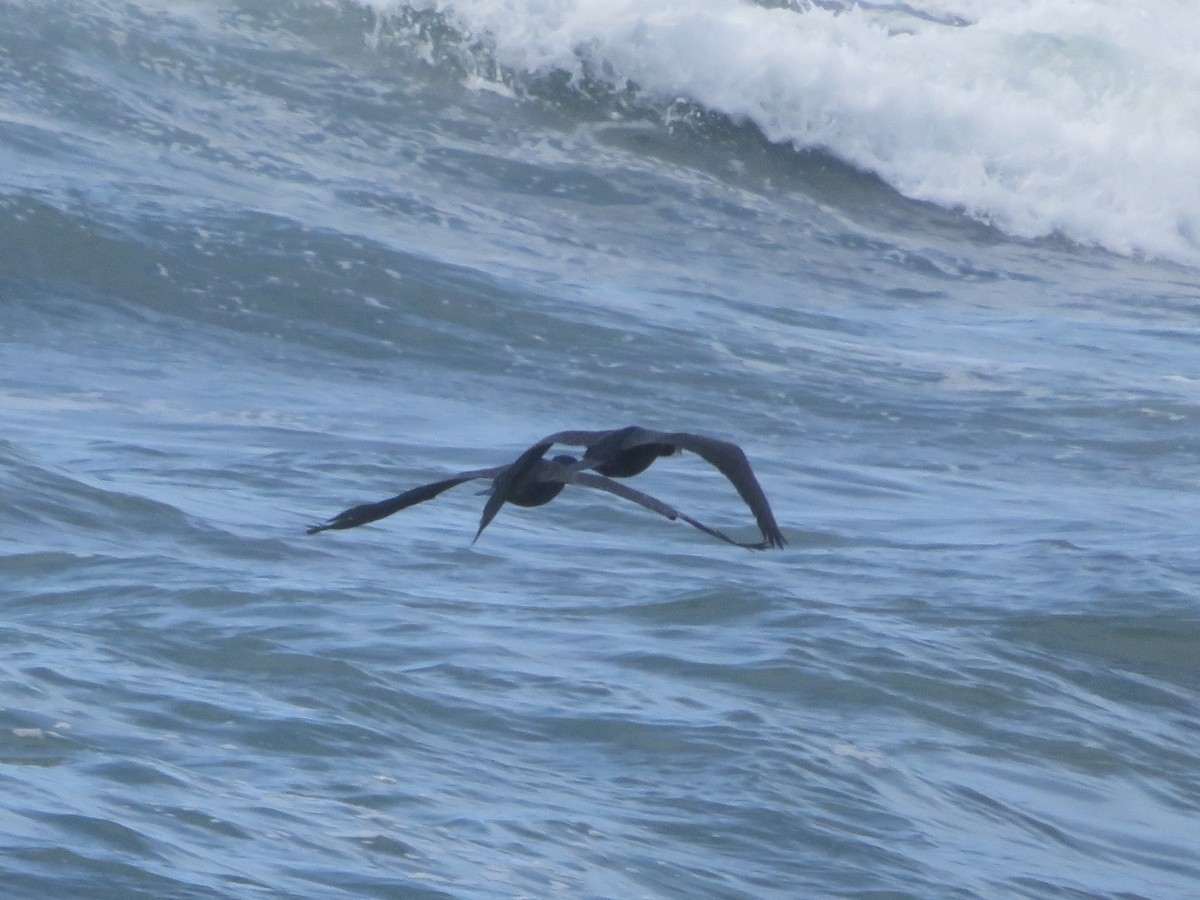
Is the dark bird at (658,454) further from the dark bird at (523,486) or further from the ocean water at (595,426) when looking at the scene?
the ocean water at (595,426)

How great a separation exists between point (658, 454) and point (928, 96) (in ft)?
38.3

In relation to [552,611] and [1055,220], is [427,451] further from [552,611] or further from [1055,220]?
[1055,220]

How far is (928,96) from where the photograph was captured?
13.0 meters

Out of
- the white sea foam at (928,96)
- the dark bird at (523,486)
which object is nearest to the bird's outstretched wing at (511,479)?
the dark bird at (523,486)

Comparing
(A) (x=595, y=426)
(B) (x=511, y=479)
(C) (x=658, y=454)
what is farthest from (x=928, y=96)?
(B) (x=511, y=479)

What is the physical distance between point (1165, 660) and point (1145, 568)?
2.36 ft

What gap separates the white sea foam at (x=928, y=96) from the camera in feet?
40.4

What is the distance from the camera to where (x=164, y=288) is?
802 centimetres

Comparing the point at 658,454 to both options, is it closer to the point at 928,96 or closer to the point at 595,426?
the point at 595,426

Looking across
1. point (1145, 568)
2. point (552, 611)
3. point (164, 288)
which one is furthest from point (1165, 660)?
point (164, 288)

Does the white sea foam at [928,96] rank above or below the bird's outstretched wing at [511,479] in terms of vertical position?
above

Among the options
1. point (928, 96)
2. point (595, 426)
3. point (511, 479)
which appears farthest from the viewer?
point (928, 96)

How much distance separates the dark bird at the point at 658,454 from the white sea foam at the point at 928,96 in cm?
1071

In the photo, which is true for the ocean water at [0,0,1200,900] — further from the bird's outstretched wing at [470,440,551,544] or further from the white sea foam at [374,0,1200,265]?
the bird's outstretched wing at [470,440,551,544]
